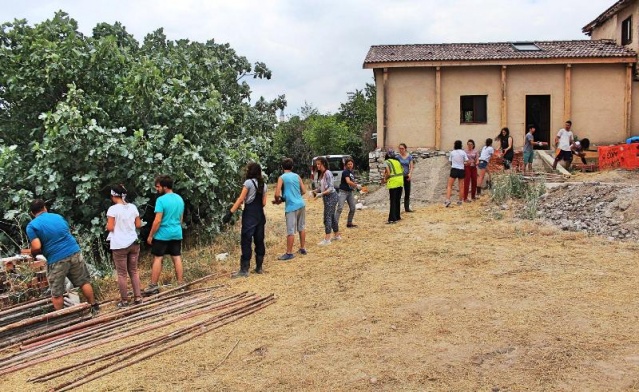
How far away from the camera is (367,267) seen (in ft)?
25.0

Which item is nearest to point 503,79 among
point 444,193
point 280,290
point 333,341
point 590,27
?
point 444,193

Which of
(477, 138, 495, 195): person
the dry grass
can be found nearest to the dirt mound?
the dry grass

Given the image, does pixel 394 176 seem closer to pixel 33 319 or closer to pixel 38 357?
pixel 33 319

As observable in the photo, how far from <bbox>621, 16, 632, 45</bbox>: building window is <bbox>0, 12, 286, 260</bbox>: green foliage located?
49.8 feet

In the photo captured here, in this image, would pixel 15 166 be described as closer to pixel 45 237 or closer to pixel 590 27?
pixel 45 237

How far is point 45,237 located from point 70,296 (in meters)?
1.06

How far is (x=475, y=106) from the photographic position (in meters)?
18.3

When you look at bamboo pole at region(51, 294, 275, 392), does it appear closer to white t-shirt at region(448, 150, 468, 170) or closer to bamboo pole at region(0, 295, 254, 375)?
bamboo pole at region(0, 295, 254, 375)

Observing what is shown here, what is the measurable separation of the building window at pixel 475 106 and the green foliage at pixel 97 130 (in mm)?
10004

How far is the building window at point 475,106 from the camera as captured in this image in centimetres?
1822

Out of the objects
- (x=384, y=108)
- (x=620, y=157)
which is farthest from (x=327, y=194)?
(x=384, y=108)

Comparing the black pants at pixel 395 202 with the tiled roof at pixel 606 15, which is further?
the tiled roof at pixel 606 15

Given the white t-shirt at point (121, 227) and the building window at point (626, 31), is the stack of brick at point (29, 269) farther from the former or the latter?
the building window at point (626, 31)

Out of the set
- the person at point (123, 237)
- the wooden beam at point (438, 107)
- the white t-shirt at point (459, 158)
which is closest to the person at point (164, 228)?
the person at point (123, 237)
